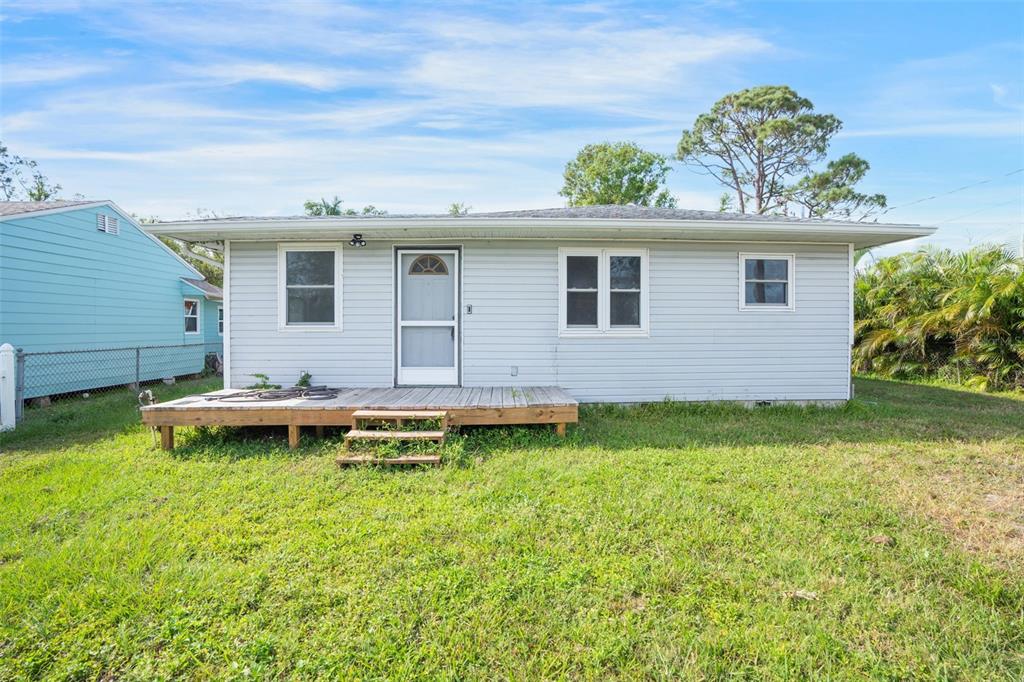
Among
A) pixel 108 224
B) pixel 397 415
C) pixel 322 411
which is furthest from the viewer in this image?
pixel 108 224

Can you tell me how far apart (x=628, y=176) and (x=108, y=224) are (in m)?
22.6

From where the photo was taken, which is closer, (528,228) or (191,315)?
(528,228)

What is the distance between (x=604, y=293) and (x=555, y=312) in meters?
0.74

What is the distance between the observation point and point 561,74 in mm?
9992

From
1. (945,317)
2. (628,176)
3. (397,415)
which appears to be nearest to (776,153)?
(628,176)

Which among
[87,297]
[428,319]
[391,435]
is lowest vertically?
[391,435]

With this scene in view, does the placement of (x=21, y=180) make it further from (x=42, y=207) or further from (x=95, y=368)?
(x=95, y=368)

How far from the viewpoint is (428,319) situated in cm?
670

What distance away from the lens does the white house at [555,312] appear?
21.5 feet

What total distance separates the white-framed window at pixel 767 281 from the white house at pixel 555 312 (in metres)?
0.02

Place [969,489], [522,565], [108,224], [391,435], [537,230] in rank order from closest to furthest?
[522,565], [969,489], [391,435], [537,230], [108,224]

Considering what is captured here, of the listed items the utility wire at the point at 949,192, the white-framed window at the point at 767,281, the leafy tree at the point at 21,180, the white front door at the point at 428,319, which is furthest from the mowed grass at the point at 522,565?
the leafy tree at the point at 21,180

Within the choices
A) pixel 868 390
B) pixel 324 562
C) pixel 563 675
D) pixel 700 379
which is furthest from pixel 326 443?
pixel 868 390

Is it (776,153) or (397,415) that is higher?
(776,153)
